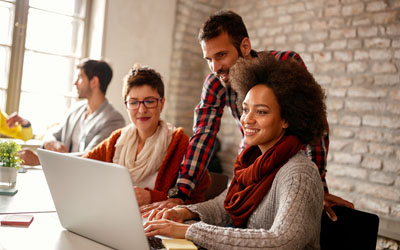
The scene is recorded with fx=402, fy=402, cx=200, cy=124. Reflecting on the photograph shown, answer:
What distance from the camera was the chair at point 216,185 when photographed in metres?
2.30

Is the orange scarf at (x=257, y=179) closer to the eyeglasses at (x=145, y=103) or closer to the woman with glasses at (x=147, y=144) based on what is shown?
the woman with glasses at (x=147, y=144)

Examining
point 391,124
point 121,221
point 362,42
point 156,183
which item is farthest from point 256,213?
point 362,42

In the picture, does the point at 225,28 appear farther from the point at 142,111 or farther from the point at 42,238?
the point at 42,238

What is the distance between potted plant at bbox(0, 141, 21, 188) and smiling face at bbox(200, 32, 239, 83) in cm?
99

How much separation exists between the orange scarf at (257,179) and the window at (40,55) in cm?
369

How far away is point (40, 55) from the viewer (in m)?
4.61

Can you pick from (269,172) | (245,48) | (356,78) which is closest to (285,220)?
(269,172)

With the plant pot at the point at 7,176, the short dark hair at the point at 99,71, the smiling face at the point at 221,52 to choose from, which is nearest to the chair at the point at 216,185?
the smiling face at the point at 221,52

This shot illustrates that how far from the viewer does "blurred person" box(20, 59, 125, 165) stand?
3125 millimetres

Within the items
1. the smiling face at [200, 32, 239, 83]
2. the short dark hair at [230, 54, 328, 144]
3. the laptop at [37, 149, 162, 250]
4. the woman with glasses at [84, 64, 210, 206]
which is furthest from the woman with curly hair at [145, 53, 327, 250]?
the woman with glasses at [84, 64, 210, 206]

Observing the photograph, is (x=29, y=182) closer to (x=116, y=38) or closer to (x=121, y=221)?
(x=121, y=221)

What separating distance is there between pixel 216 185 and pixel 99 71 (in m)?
1.64

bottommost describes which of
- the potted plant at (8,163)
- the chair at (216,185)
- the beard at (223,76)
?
the chair at (216,185)

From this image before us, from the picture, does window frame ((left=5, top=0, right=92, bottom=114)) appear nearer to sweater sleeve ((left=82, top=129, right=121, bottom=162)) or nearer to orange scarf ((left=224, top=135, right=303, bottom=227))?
→ sweater sleeve ((left=82, top=129, right=121, bottom=162))
